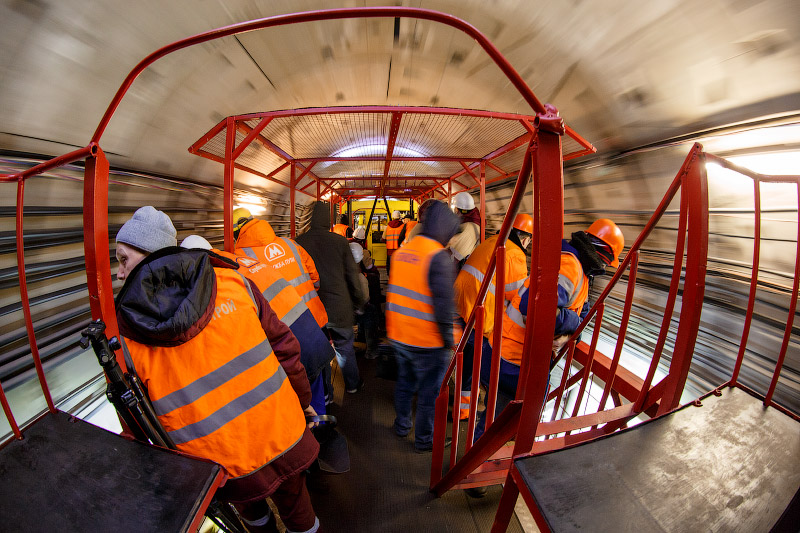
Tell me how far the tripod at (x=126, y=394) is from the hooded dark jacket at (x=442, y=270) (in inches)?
59.4

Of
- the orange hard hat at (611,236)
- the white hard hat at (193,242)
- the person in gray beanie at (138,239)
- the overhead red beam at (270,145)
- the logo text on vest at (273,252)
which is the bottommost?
the logo text on vest at (273,252)

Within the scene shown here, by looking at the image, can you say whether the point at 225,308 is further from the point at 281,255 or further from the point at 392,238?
the point at 392,238

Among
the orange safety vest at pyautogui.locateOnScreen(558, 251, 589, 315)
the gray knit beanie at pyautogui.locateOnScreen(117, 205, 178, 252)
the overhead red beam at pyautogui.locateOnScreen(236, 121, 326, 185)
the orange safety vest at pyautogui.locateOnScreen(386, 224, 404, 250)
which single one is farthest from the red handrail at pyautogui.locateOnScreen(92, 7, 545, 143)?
the orange safety vest at pyautogui.locateOnScreen(386, 224, 404, 250)

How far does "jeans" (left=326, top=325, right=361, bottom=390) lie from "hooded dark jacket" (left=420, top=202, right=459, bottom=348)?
1170 millimetres

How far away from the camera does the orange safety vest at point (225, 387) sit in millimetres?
967

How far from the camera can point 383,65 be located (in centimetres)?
231

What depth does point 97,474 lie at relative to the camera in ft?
2.85

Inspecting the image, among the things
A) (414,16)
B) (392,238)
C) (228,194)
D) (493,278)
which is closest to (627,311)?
(493,278)

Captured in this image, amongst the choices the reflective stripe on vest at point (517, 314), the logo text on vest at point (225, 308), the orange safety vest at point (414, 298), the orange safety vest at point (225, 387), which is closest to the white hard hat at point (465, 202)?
the orange safety vest at point (414, 298)

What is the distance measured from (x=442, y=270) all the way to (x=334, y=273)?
123 centimetres

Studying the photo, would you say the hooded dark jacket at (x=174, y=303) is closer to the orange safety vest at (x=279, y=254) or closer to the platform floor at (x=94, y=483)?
the platform floor at (x=94, y=483)

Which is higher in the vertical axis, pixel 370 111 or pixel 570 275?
pixel 370 111

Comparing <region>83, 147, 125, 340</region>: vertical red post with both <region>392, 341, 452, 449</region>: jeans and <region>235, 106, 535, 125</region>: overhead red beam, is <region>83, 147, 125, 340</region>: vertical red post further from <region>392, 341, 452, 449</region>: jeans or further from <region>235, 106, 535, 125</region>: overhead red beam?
Answer: <region>392, 341, 452, 449</region>: jeans

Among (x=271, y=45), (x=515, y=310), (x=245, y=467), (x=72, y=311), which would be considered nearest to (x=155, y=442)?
(x=245, y=467)
